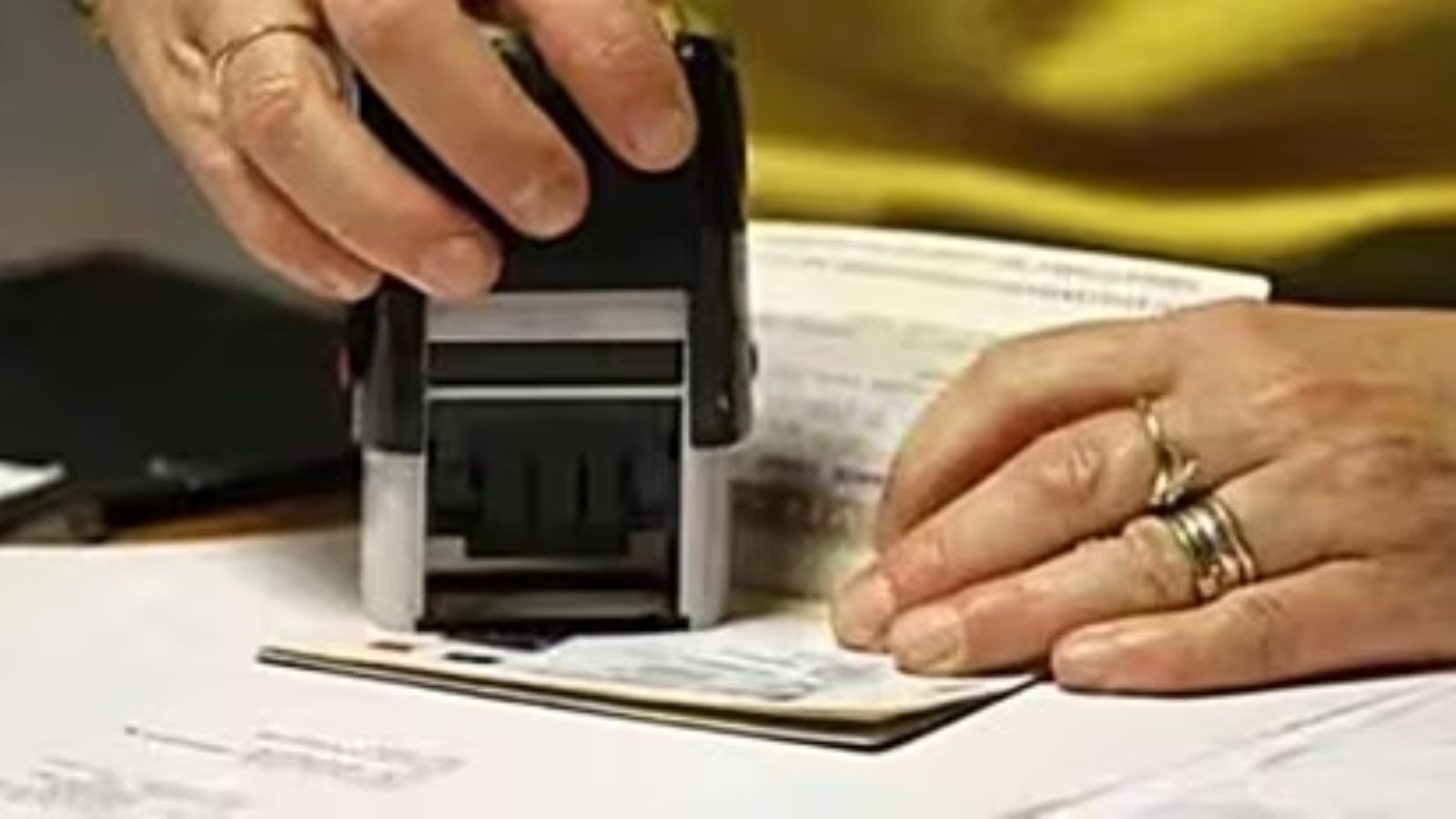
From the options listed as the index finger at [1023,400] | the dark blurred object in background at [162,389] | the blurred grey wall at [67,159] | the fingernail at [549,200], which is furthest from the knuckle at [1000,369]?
the blurred grey wall at [67,159]

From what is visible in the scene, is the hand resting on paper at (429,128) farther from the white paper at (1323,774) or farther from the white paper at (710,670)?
the white paper at (1323,774)

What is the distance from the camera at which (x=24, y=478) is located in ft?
3.50

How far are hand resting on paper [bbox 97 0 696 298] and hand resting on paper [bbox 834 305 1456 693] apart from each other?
0.36ft

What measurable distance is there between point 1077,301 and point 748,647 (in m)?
0.17

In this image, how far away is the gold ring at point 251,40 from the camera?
892mm

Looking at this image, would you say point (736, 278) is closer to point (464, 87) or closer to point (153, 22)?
point (464, 87)

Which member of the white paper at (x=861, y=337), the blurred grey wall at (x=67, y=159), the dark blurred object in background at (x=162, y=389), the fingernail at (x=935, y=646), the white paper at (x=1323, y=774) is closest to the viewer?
the white paper at (x=1323, y=774)

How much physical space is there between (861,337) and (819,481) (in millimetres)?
63

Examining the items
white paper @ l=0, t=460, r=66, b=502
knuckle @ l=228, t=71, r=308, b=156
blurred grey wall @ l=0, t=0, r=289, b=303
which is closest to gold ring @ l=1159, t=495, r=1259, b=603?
knuckle @ l=228, t=71, r=308, b=156

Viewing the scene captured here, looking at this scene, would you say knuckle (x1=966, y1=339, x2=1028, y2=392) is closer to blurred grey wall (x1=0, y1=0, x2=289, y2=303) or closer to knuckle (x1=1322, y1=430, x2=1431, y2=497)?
knuckle (x1=1322, y1=430, x2=1431, y2=497)

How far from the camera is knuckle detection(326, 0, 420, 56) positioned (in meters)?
0.86

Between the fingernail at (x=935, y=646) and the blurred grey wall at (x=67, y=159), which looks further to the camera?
the blurred grey wall at (x=67, y=159)

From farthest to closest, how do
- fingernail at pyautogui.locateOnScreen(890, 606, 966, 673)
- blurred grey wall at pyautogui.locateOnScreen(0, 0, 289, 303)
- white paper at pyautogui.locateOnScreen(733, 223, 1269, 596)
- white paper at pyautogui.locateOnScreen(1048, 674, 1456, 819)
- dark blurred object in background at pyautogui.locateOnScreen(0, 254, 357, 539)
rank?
1. blurred grey wall at pyautogui.locateOnScreen(0, 0, 289, 303)
2. dark blurred object in background at pyautogui.locateOnScreen(0, 254, 357, 539)
3. white paper at pyautogui.locateOnScreen(733, 223, 1269, 596)
4. fingernail at pyautogui.locateOnScreen(890, 606, 966, 673)
5. white paper at pyautogui.locateOnScreen(1048, 674, 1456, 819)

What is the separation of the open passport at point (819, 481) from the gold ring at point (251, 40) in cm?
15
